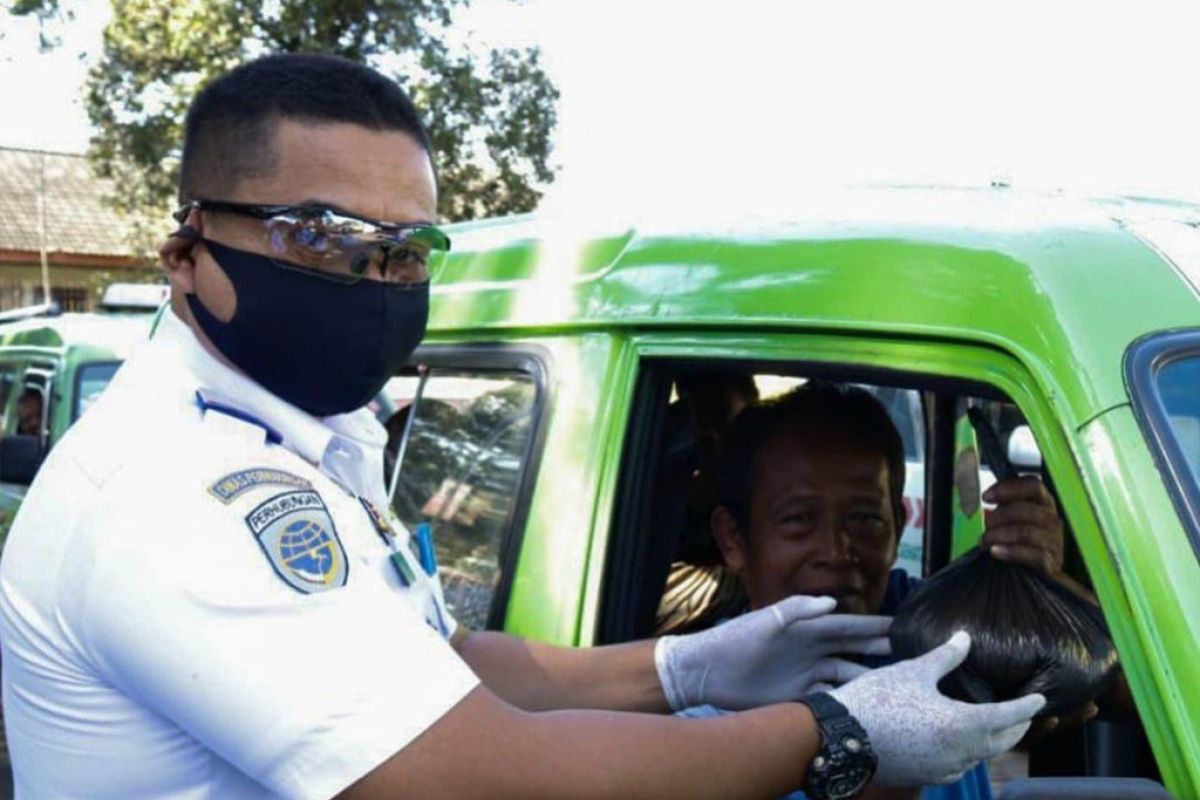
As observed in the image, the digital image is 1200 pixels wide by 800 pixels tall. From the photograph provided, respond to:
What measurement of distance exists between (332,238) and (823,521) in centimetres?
109

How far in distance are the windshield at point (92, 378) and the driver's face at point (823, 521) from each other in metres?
5.83

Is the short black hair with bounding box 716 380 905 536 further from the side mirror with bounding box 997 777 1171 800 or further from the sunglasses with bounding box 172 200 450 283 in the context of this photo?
the side mirror with bounding box 997 777 1171 800

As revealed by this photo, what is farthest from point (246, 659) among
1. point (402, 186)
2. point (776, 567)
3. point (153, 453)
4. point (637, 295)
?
point (776, 567)

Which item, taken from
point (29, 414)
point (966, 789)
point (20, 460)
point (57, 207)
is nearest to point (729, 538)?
point (966, 789)

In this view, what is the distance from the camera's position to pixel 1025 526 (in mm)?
2008

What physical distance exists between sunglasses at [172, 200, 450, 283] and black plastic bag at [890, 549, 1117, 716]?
84cm

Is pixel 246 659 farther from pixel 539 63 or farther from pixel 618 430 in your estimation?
pixel 539 63

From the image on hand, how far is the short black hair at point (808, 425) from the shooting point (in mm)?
2504

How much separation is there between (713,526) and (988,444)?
22.9 inches

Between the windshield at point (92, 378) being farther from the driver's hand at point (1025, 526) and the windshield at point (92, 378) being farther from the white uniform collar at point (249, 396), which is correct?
the driver's hand at point (1025, 526)

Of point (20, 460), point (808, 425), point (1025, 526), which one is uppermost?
point (20, 460)

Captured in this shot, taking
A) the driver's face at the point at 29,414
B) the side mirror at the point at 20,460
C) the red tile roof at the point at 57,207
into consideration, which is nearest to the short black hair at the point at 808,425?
the side mirror at the point at 20,460

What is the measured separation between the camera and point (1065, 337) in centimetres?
158

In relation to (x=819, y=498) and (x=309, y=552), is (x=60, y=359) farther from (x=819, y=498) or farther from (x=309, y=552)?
(x=309, y=552)
